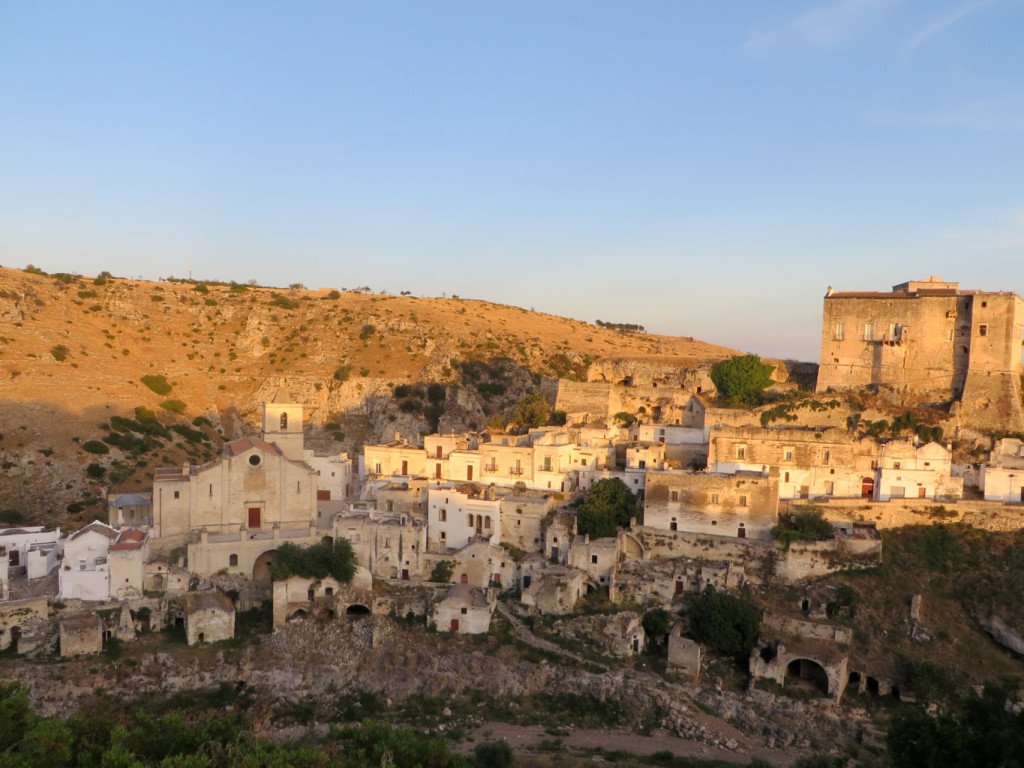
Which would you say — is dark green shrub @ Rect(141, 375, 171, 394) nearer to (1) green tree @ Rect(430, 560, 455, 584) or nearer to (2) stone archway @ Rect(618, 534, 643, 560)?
(1) green tree @ Rect(430, 560, 455, 584)

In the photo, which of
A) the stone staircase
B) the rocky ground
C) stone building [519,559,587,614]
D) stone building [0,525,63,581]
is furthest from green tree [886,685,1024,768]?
stone building [0,525,63,581]

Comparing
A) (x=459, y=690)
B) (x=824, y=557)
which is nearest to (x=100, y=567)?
(x=459, y=690)

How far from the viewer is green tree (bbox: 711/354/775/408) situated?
4197cm

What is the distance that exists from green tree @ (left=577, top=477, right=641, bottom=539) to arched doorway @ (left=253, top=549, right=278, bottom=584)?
44.5 ft

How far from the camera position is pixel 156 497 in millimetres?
30953

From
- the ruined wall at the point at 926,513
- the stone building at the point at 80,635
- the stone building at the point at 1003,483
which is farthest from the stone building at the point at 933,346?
the stone building at the point at 80,635

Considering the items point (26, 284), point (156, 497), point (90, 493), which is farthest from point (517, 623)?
point (26, 284)

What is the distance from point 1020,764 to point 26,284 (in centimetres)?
7273

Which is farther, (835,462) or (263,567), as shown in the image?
(835,462)

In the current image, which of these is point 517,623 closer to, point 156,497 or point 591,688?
point 591,688

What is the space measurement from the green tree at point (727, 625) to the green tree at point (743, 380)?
15.3 meters

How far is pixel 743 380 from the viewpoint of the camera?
4225 centimetres

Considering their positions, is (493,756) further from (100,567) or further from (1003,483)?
(1003,483)

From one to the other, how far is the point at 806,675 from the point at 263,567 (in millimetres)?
22759
